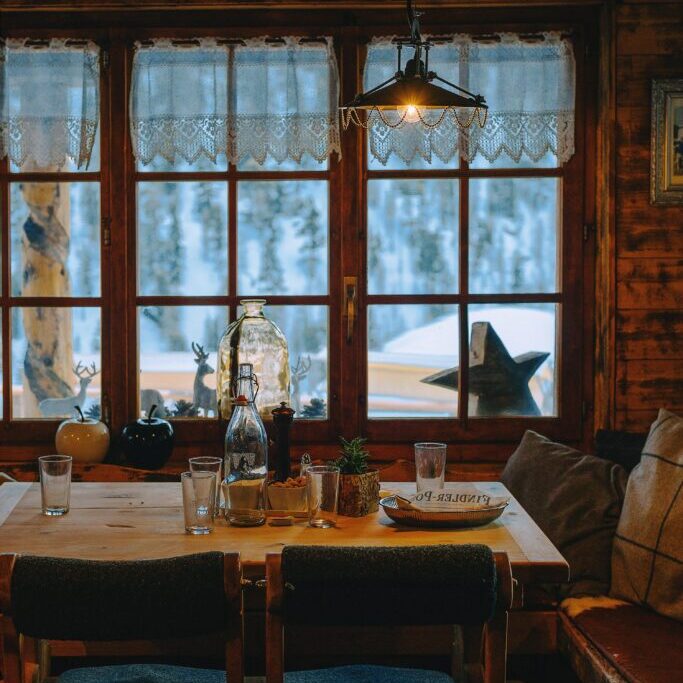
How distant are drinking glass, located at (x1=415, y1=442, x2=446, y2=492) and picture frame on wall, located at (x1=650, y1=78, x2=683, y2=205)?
1495 millimetres

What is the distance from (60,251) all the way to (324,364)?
41.1 inches

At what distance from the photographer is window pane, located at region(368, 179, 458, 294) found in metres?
3.42

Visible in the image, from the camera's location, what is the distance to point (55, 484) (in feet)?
7.35

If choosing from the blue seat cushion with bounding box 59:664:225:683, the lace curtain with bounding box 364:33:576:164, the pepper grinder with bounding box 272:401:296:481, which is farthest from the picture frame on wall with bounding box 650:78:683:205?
the blue seat cushion with bounding box 59:664:225:683

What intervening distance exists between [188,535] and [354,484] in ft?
1.31

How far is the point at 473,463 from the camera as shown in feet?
11.2

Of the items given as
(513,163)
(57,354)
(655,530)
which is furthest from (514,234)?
(57,354)

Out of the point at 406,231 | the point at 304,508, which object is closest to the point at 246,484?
the point at 304,508

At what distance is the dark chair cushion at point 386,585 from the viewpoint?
148cm

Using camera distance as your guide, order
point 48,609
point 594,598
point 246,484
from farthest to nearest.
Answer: point 594,598 → point 246,484 → point 48,609

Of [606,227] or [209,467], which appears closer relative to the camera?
[209,467]

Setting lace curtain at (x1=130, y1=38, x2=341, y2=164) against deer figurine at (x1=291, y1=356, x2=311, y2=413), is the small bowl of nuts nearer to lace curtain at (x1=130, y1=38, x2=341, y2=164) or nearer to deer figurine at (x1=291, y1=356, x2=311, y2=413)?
deer figurine at (x1=291, y1=356, x2=311, y2=413)

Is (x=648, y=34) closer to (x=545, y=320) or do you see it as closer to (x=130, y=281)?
(x=545, y=320)

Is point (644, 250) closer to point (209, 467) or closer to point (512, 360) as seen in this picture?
point (512, 360)
